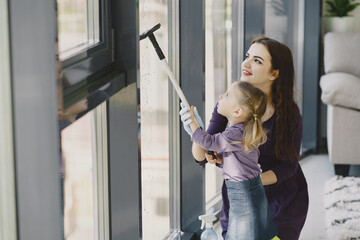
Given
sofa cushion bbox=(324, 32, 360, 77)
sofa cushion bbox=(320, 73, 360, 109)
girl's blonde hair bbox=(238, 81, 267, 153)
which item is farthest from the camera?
sofa cushion bbox=(324, 32, 360, 77)

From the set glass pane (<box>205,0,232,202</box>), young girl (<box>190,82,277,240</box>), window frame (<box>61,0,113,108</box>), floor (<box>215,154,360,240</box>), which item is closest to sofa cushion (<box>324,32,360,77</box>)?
floor (<box>215,154,360,240</box>)

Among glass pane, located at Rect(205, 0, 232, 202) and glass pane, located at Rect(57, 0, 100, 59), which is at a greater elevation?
glass pane, located at Rect(57, 0, 100, 59)

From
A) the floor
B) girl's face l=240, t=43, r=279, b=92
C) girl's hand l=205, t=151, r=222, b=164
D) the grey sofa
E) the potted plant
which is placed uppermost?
the potted plant

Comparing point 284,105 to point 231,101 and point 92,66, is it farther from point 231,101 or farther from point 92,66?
point 92,66

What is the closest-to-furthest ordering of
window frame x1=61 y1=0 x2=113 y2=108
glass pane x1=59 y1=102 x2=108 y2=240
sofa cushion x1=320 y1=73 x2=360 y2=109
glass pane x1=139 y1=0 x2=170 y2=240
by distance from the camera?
window frame x1=61 y1=0 x2=113 y2=108
glass pane x1=59 y1=102 x2=108 y2=240
glass pane x1=139 y1=0 x2=170 y2=240
sofa cushion x1=320 y1=73 x2=360 y2=109

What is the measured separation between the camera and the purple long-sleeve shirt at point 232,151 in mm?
1543

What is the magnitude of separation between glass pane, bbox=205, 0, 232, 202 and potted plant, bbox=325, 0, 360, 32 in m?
1.68

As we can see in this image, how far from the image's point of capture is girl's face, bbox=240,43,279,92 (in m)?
1.83

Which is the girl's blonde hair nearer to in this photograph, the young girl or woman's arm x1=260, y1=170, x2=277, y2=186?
the young girl

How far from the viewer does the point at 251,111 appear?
5.04 feet

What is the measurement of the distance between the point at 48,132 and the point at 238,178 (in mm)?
735

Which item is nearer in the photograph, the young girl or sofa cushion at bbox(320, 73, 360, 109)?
the young girl

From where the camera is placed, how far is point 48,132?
1013mm

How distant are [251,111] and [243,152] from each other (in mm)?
132
